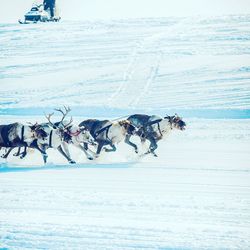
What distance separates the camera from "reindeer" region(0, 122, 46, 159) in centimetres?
1118

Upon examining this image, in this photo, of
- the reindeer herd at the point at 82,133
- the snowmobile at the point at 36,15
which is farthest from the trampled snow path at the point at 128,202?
the snowmobile at the point at 36,15

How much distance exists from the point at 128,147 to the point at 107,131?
2055 mm

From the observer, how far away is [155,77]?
1030 inches

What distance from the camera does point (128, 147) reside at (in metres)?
14.1

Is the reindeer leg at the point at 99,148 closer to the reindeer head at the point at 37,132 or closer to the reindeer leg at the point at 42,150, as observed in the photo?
the reindeer leg at the point at 42,150

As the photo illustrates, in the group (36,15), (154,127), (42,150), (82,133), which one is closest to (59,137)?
(42,150)

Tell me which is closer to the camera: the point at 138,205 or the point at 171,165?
the point at 138,205

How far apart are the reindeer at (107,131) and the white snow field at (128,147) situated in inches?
13.5

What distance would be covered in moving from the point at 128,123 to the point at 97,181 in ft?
9.55

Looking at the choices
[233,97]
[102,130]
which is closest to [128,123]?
[102,130]

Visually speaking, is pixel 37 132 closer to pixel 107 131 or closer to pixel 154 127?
pixel 107 131

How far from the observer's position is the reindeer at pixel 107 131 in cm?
1213

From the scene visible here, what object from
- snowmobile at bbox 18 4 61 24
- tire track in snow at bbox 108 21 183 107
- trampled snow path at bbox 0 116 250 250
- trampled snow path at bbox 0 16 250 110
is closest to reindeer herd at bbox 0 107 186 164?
trampled snow path at bbox 0 116 250 250

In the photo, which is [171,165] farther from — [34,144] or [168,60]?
[168,60]
